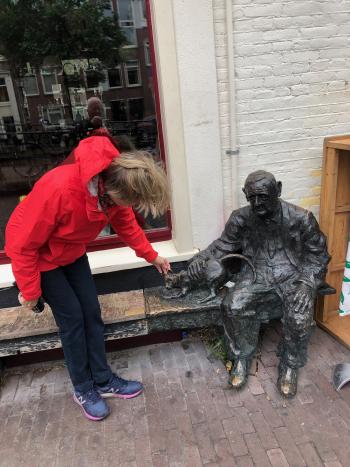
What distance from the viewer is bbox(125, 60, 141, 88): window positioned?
3012 millimetres

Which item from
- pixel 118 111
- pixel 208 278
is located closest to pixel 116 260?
pixel 208 278

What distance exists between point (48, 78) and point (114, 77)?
53 cm

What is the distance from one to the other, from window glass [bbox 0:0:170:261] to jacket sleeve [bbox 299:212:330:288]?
1318mm

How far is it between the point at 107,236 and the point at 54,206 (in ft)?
4.86

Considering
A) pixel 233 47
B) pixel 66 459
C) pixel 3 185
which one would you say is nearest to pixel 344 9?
pixel 233 47

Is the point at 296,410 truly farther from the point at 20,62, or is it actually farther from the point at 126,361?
the point at 20,62

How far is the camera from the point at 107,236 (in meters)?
3.39

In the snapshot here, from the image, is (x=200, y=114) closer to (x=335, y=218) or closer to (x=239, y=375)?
(x=335, y=218)

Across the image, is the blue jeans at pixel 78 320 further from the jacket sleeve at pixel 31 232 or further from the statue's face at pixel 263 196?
the statue's face at pixel 263 196

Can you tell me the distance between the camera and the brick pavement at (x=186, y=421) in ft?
7.25

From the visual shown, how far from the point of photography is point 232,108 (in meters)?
2.89

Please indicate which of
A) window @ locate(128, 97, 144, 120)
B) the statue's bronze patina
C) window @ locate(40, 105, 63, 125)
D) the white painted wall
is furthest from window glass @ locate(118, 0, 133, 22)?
the statue's bronze patina

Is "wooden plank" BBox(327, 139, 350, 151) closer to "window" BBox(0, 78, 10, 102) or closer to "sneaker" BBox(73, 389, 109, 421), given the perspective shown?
"sneaker" BBox(73, 389, 109, 421)

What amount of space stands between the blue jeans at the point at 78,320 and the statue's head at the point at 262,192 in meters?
1.18
